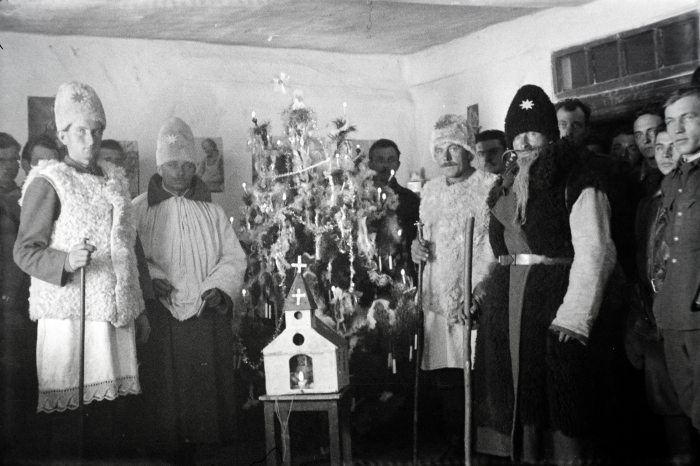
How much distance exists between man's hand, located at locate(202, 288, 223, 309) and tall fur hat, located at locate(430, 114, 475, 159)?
1.50 m

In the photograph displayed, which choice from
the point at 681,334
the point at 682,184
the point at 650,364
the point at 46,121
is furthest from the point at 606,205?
the point at 46,121

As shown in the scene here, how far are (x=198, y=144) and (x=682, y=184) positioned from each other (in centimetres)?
256

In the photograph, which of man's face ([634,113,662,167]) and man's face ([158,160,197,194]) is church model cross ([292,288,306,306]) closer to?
man's face ([158,160,197,194])

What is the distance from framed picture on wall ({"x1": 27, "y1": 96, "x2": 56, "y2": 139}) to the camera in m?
4.00

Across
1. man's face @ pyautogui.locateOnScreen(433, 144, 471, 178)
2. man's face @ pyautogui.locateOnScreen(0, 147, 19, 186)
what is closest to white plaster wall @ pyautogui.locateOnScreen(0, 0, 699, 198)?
man's face @ pyautogui.locateOnScreen(0, 147, 19, 186)

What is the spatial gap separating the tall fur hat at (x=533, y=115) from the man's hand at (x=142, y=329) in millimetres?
2118

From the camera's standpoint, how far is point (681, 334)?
11.7ft

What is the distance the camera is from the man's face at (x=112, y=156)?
4209 mm

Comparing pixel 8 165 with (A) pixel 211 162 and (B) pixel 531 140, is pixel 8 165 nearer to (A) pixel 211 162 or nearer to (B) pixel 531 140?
(A) pixel 211 162

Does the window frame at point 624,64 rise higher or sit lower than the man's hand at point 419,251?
higher

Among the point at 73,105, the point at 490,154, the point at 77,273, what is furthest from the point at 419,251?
the point at 73,105

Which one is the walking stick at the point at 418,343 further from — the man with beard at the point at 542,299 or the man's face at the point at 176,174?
the man's face at the point at 176,174

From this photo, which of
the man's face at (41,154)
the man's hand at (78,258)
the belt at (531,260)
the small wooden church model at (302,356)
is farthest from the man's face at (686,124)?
the man's face at (41,154)

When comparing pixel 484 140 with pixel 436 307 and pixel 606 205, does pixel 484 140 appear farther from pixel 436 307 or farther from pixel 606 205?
pixel 606 205
